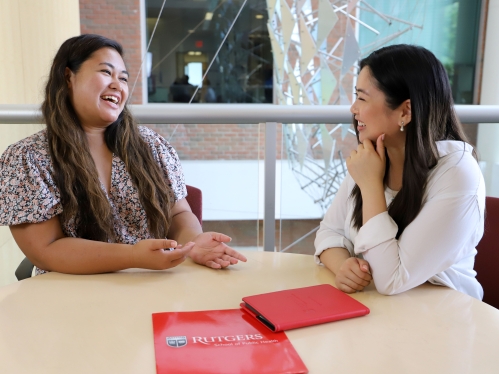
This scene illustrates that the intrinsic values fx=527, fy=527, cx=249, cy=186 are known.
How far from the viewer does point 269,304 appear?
1102 millimetres

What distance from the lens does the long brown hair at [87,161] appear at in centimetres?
154

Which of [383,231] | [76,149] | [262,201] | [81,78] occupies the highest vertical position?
[81,78]

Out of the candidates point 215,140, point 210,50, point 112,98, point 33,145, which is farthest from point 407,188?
point 210,50

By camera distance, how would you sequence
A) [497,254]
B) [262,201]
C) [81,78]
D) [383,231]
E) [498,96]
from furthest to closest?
[498,96] < [262,201] < [81,78] < [497,254] < [383,231]

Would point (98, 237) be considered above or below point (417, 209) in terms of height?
below

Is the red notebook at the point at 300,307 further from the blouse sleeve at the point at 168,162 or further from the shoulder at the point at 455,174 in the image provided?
the blouse sleeve at the point at 168,162

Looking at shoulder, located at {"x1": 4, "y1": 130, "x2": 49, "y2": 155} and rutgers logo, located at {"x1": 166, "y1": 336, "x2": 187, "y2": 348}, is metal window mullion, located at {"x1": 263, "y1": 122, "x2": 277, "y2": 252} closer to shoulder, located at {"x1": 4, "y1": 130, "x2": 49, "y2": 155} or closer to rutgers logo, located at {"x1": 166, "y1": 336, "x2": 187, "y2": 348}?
shoulder, located at {"x1": 4, "y1": 130, "x2": 49, "y2": 155}

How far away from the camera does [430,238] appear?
1.23 meters

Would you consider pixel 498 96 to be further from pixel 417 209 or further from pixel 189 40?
pixel 417 209

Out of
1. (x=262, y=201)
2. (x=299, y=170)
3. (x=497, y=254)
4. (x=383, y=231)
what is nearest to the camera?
(x=383, y=231)

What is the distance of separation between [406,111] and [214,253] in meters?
0.63

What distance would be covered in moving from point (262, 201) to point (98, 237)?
90 cm

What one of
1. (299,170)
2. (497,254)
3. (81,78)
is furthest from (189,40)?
(497,254)

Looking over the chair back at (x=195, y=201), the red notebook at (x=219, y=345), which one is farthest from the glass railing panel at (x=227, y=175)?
the red notebook at (x=219, y=345)
